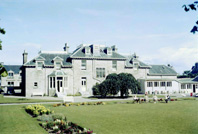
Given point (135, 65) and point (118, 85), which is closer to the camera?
point (118, 85)

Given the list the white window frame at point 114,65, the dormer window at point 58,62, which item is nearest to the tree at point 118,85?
the white window frame at point 114,65

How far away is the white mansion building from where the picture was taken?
155 ft

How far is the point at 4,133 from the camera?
12.9 meters

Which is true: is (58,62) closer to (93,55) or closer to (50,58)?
(50,58)

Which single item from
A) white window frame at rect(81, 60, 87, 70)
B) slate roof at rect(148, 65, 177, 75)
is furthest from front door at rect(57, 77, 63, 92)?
slate roof at rect(148, 65, 177, 75)

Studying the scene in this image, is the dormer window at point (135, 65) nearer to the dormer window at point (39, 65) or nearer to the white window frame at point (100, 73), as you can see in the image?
the white window frame at point (100, 73)

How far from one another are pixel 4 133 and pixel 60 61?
3634cm

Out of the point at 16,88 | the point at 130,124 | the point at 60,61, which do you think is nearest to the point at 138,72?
the point at 60,61

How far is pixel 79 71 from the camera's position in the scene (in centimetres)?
5003

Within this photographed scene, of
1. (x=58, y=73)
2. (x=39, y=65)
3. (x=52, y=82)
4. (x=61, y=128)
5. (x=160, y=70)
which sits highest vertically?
(x=39, y=65)

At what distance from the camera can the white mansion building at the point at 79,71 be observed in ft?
155

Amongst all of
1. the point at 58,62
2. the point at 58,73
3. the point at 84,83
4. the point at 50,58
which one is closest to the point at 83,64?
the point at 84,83

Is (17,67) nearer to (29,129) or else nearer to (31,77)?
(31,77)

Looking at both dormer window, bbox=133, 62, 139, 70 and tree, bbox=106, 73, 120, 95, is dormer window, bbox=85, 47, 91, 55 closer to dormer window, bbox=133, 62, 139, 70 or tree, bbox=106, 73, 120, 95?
tree, bbox=106, 73, 120, 95
